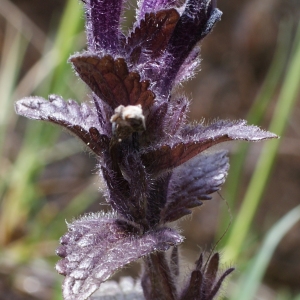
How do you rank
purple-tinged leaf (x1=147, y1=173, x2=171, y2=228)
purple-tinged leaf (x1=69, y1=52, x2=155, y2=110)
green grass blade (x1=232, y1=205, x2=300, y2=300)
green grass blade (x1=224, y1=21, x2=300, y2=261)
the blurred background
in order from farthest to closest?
the blurred background
green grass blade (x1=224, y1=21, x2=300, y2=261)
green grass blade (x1=232, y1=205, x2=300, y2=300)
purple-tinged leaf (x1=147, y1=173, x2=171, y2=228)
purple-tinged leaf (x1=69, y1=52, x2=155, y2=110)

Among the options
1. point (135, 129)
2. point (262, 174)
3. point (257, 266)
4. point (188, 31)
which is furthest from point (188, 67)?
point (262, 174)

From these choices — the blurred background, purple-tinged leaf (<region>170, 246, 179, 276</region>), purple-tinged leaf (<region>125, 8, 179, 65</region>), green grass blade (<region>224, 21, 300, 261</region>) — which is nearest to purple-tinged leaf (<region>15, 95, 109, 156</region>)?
purple-tinged leaf (<region>125, 8, 179, 65</region>)

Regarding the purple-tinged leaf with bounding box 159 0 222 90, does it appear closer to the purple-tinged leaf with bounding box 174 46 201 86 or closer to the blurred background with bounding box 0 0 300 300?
the purple-tinged leaf with bounding box 174 46 201 86

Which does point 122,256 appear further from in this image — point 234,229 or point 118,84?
point 234,229

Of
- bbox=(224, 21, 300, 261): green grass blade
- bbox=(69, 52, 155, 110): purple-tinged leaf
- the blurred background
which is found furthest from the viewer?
the blurred background

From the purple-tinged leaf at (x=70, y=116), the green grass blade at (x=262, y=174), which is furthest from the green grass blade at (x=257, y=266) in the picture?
the purple-tinged leaf at (x=70, y=116)

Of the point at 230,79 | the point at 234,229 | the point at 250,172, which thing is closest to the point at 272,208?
the point at 250,172
